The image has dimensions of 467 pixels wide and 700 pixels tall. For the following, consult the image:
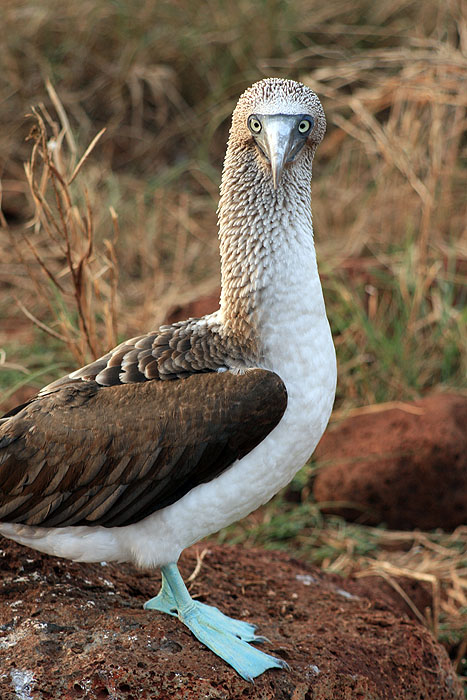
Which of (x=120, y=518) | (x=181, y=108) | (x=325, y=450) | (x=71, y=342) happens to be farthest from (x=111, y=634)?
(x=181, y=108)

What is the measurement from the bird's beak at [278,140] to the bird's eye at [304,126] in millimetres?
38

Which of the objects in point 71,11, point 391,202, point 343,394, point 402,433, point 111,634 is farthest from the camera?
point 71,11

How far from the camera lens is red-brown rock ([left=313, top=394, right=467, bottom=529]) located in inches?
217

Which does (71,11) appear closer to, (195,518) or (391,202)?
(391,202)

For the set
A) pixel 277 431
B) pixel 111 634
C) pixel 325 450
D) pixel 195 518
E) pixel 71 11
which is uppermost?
pixel 71 11

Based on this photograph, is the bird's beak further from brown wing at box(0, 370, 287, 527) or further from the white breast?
brown wing at box(0, 370, 287, 527)

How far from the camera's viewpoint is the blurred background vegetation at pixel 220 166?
652cm

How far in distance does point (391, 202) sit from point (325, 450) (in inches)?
125

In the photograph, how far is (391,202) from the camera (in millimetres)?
8133

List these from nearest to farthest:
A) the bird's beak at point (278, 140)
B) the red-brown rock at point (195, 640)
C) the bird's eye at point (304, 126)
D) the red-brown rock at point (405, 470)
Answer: the red-brown rock at point (195, 640) < the bird's beak at point (278, 140) < the bird's eye at point (304, 126) < the red-brown rock at point (405, 470)

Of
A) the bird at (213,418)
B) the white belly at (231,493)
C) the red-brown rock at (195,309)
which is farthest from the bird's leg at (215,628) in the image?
the red-brown rock at (195,309)

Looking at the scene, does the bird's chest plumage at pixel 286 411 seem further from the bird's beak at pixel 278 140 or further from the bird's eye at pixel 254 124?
the bird's eye at pixel 254 124

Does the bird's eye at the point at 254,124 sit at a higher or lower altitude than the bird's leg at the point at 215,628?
higher

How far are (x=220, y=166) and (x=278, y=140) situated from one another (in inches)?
257
